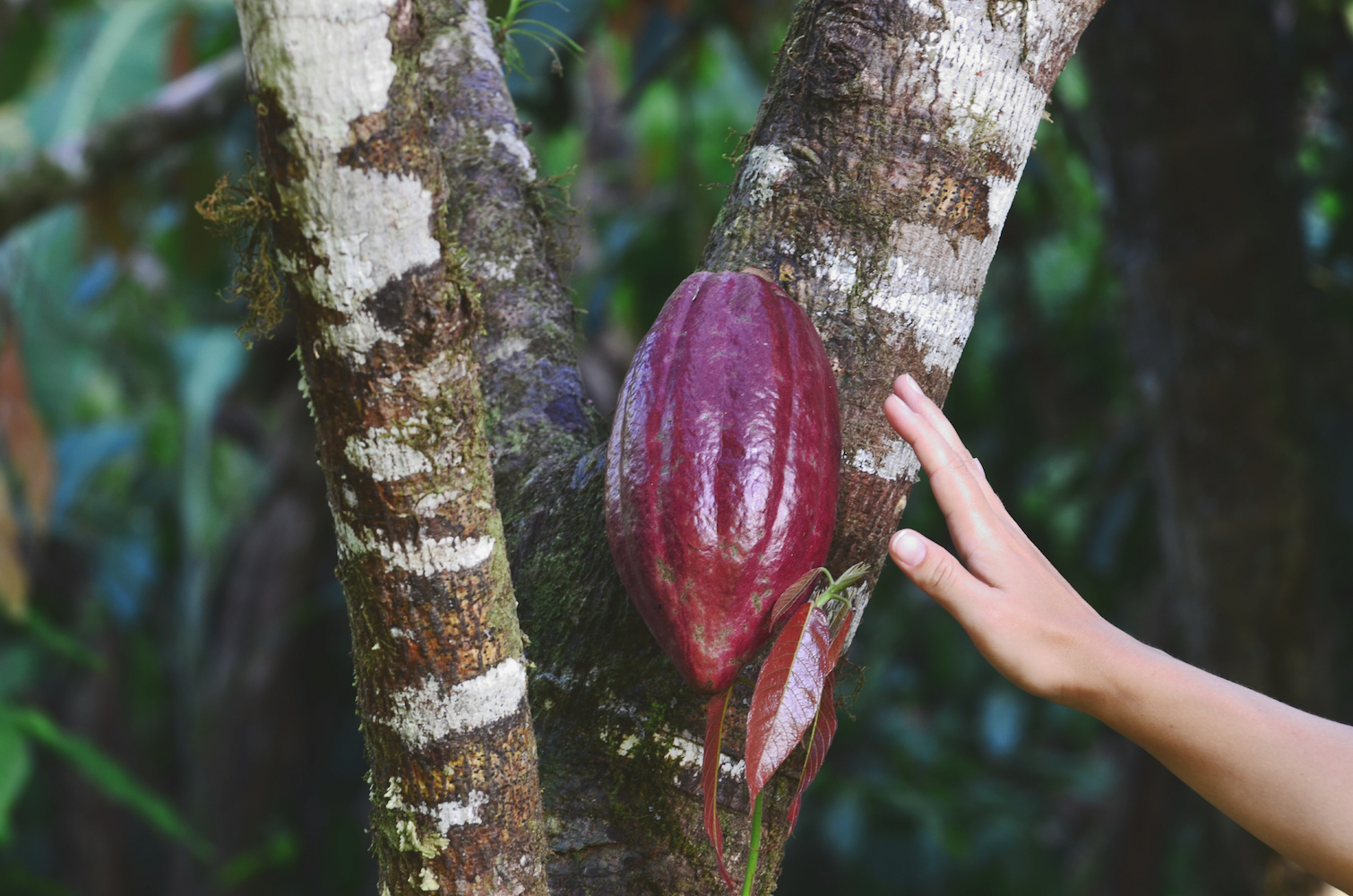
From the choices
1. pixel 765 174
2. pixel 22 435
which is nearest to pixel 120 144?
pixel 22 435

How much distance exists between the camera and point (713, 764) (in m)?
0.62

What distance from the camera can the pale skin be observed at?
0.55 m

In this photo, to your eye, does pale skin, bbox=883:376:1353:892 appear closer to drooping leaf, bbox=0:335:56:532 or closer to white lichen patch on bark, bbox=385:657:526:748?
white lichen patch on bark, bbox=385:657:526:748

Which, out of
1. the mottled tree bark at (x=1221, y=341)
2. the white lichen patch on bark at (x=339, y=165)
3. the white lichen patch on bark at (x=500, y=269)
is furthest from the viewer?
the mottled tree bark at (x=1221, y=341)

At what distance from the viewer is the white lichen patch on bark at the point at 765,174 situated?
2.39 ft

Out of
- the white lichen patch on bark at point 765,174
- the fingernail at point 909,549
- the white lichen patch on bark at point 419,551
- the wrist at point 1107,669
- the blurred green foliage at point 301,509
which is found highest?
the white lichen patch on bark at point 765,174

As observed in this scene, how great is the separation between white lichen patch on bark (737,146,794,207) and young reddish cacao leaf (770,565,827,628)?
0.27 metres

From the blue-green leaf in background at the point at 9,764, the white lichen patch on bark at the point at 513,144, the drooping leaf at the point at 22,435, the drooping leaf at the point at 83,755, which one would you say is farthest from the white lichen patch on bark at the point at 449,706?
the drooping leaf at the point at 22,435

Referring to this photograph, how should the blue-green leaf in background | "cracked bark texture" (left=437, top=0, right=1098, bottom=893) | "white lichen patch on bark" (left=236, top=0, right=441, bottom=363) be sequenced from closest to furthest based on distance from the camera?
"white lichen patch on bark" (left=236, top=0, right=441, bottom=363), "cracked bark texture" (left=437, top=0, right=1098, bottom=893), the blue-green leaf in background

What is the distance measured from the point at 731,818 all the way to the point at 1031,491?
10.1 ft

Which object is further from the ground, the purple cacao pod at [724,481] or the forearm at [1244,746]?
the purple cacao pod at [724,481]

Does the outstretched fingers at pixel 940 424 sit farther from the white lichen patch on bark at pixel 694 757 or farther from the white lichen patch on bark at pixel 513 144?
the white lichen patch on bark at pixel 513 144

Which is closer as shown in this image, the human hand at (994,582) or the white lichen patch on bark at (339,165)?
the white lichen patch on bark at (339,165)

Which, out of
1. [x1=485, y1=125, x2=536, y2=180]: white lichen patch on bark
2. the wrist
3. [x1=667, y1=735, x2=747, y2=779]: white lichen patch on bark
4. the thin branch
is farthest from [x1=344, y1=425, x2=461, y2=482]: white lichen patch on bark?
the thin branch
